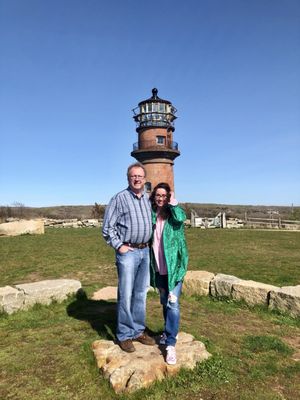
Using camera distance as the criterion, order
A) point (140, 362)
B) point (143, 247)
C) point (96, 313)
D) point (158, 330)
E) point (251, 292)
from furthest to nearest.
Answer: point (251, 292) → point (96, 313) → point (158, 330) → point (143, 247) → point (140, 362)

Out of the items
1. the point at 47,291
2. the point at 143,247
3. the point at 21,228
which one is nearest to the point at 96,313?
the point at 47,291

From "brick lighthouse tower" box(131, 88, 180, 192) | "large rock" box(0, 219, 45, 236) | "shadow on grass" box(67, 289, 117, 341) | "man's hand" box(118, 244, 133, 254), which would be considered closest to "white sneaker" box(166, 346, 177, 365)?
"shadow on grass" box(67, 289, 117, 341)

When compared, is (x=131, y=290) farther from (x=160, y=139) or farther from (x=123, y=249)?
(x=160, y=139)

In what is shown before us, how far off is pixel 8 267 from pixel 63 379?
7.37 meters

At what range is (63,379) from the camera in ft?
11.6

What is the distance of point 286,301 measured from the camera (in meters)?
5.83

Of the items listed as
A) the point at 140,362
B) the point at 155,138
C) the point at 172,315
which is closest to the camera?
the point at 140,362

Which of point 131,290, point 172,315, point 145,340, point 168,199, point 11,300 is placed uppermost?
point 168,199

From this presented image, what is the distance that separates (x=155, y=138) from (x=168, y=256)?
27470mm

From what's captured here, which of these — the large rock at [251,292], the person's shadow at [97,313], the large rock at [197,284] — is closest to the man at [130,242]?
the person's shadow at [97,313]

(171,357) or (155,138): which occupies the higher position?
(155,138)

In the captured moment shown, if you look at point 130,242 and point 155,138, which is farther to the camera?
point 155,138

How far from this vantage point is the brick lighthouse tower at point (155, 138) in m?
30.6

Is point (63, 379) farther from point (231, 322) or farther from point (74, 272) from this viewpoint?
point (74, 272)
